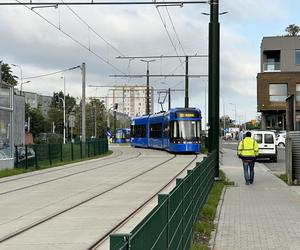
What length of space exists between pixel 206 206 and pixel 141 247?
8.33m

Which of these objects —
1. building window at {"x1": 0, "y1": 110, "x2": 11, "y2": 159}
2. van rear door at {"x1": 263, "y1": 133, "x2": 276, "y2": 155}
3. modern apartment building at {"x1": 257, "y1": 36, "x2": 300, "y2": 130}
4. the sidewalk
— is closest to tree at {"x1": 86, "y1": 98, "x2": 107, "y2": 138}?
modern apartment building at {"x1": 257, "y1": 36, "x2": 300, "y2": 130}

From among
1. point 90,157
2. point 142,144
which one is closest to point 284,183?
point 90,157

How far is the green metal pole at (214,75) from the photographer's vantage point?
63.1 ft

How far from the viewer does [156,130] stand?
49.2m

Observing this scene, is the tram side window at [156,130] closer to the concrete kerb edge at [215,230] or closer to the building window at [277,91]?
the building window at [277,91]

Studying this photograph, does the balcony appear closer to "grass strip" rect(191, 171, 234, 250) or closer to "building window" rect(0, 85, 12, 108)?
"building window" rect(0, 85, 12, 108)

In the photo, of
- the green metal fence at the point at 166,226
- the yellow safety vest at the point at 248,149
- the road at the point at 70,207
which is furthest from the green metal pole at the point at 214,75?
the green metal fence at the point at 166,226

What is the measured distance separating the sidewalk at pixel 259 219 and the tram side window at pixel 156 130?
30162 mm

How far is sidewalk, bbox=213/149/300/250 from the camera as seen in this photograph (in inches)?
335

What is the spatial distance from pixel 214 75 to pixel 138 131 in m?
38.9

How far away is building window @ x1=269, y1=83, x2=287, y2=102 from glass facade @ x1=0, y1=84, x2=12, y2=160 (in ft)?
161

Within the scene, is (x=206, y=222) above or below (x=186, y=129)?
below

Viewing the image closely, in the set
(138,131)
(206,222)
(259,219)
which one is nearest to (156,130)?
(138,131)

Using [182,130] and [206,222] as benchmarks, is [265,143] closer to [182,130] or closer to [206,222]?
[182,130]
